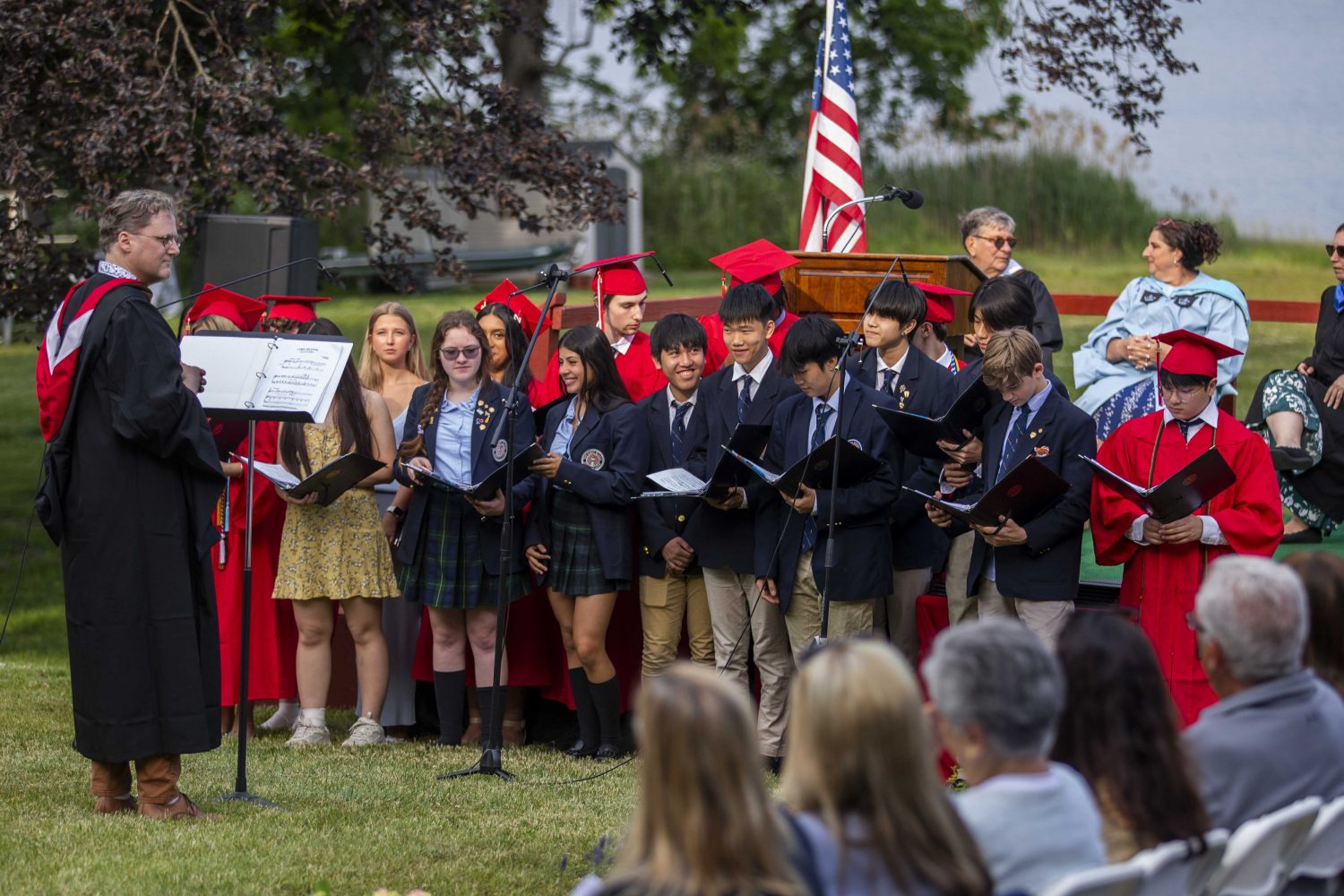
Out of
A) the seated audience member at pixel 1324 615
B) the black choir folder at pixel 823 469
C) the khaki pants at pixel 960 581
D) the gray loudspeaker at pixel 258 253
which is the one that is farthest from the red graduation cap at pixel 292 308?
the seated audience member at pixel 1324 615

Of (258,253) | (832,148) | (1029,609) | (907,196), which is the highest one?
(832,148)

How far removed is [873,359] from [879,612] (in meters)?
1.12

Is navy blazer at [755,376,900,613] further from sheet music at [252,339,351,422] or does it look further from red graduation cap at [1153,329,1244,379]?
sheet music at [252,339,351,422]

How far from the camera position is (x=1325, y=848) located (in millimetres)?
3449

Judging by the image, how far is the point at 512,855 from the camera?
18.2 ft

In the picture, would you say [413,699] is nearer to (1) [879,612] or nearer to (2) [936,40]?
(1) [879,612]

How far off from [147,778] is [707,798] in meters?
3.69

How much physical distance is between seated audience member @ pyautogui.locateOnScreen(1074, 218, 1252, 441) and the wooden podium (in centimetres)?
87

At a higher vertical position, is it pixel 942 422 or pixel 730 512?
pixel 942 422

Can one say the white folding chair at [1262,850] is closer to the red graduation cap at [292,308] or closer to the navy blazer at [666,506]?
the navy blazer at [666,506]

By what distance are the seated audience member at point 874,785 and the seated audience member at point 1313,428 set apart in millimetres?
6525

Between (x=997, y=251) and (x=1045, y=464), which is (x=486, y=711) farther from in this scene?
(x=997, y=251)

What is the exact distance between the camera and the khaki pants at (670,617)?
23.7 feet

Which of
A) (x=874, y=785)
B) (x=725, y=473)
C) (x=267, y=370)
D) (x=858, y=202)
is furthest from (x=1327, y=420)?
(x=874, y=785)
